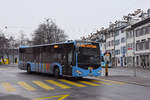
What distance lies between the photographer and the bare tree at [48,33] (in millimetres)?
63094

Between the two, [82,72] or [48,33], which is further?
[48,33]

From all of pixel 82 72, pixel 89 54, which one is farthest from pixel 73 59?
pixel 89 54

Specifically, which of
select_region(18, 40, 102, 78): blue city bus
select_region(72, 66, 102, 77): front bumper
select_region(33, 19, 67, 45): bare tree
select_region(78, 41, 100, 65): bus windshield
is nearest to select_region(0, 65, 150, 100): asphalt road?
select_region(72, 66, 102, 77): front bumper


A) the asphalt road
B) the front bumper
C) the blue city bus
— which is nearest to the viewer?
the asphalt road

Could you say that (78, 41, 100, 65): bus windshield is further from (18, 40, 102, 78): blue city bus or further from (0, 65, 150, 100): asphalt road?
(0, 65, 150, 100): asphalt road

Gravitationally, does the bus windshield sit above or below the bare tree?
below

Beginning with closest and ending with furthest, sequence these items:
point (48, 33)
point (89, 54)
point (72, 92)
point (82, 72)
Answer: point (72, 92) < point (82, 72) < point (89, 54) < point (48, 33)

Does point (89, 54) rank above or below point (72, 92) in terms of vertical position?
above

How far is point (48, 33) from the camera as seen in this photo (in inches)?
2493

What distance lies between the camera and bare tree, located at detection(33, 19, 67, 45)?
63094mm

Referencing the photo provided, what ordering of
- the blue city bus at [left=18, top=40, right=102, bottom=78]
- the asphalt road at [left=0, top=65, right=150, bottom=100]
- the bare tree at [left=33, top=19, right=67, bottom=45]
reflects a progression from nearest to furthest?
the asphalt road at [left=0, top=65, right=150, bottom=100], the blue city bus at [left=18, top=40, right=102, bottom=78], the bare tree at [left=33, top=19, right=67, bottom=45]

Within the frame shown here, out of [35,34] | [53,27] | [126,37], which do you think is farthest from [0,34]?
[126,37]

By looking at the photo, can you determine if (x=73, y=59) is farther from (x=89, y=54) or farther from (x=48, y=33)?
(x=48, y=33)

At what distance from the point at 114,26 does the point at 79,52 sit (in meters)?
61.9
